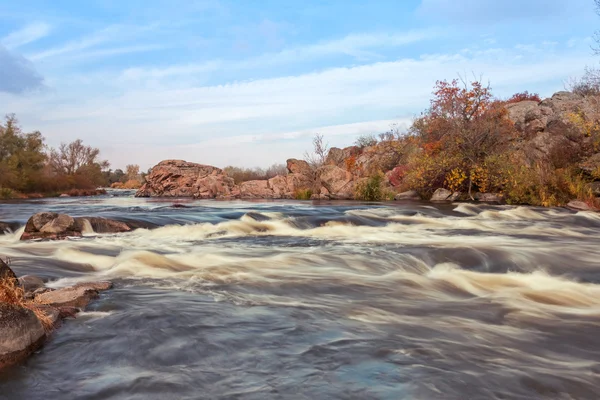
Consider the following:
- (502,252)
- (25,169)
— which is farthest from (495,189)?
(25,169)

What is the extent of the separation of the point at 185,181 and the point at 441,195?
27766mm

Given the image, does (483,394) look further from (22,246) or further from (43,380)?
(22,246)

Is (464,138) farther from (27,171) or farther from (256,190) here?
(27,171)

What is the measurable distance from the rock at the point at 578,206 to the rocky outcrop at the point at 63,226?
17.1m

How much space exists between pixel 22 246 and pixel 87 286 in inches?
197

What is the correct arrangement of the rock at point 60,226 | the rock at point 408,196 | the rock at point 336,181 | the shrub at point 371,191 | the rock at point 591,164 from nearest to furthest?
the rock at point 60,226
the rock at point 591,164
the rock at point 408,196
the shrub at point 371,191
the rock at point 336,181

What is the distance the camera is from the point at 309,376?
3260mm

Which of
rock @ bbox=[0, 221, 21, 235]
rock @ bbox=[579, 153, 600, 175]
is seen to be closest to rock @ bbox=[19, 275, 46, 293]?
rock @ bbox=[0, 221, 21, 235]

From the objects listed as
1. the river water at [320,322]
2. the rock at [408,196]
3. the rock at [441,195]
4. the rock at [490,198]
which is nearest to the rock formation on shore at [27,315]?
the river water at [320,322]

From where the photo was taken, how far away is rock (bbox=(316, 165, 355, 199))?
3091 cm

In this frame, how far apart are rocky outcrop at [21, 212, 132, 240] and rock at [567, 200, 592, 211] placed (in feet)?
56.2

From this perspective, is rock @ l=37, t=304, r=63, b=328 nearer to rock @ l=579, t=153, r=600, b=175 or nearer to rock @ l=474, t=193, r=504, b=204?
rock @ l=579, t=153, r=600, b=175

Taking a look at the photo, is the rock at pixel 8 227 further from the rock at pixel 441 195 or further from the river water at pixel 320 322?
the rock at pixel 441 195

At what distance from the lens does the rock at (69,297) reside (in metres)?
4.66
